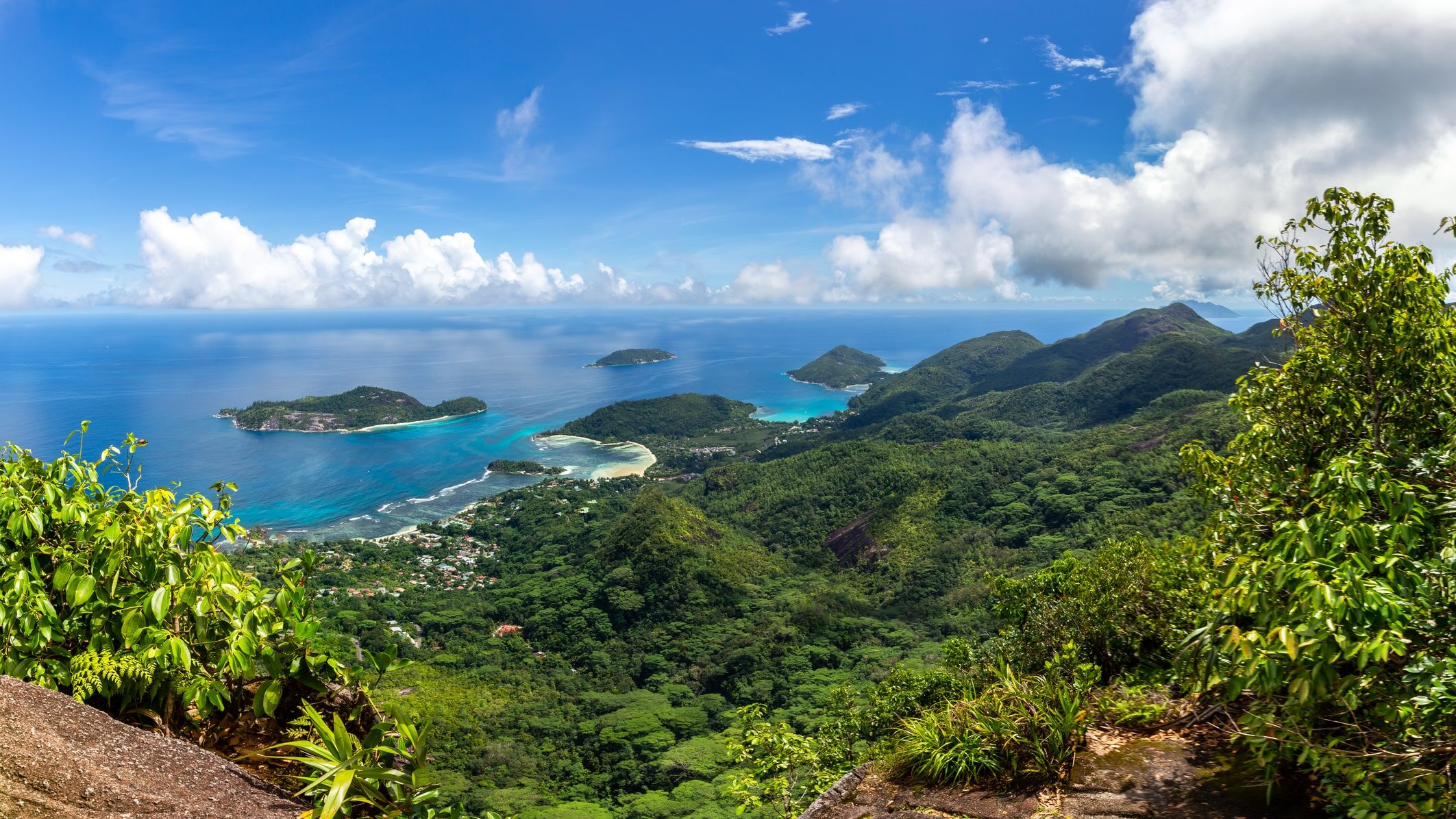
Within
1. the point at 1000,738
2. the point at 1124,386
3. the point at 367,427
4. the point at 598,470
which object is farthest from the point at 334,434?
the point at 1124,386

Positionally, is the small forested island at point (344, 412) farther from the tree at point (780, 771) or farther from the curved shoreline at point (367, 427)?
the tree at point (780, 771)

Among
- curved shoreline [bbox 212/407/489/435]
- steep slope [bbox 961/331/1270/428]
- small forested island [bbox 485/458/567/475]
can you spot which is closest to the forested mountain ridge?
small forested island [bbox 485/458/567/475]

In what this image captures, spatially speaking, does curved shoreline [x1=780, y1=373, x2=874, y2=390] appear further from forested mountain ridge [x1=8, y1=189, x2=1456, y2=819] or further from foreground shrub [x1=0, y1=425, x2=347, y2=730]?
foreground shrub [x1=0, y1=425, x2=347, y2=730]

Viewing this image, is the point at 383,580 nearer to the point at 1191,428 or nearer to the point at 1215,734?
the point at 1215,734

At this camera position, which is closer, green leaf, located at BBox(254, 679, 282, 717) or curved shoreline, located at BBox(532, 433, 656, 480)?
green leaf, located at BBox(254, 679, 282, 717)

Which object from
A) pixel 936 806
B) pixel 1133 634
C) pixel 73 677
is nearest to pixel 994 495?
pixel 1133 634

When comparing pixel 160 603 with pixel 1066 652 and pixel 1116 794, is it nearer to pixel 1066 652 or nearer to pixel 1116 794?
pixel 1116 794

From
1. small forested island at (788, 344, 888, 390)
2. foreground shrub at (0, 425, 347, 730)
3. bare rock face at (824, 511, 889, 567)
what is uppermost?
foreground shrub at (0, 425, 347, 730)
